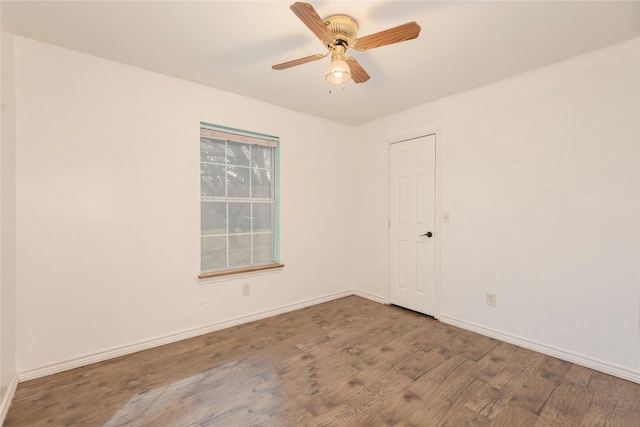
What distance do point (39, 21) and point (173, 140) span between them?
1094 mm

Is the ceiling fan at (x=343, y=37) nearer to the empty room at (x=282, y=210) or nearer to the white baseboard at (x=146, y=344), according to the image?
the empty room at (x=282, y=210)

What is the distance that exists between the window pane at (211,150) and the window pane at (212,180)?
65 mm

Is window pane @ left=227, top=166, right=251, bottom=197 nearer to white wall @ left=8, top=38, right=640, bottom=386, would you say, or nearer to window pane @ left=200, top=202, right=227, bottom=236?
window pane @ left=200, top=202, right=227, bottom=236

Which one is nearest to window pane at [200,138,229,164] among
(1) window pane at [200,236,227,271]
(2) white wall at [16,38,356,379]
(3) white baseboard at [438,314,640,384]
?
(2) white wall at [16,38,356,379]

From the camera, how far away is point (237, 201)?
315 centimetres

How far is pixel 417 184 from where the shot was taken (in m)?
3.43

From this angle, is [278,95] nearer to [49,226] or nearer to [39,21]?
[39,21]

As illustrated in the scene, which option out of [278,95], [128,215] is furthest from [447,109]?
[128,215]

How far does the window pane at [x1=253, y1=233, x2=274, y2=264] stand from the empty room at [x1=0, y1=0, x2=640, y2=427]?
5cm

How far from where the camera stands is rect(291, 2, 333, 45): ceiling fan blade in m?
1.42

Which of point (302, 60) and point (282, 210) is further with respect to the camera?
point (282, 210)

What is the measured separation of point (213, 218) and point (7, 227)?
146cm

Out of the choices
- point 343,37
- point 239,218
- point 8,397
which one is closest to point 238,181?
point 239,218

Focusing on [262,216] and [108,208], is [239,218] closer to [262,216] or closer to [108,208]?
[262,216]
